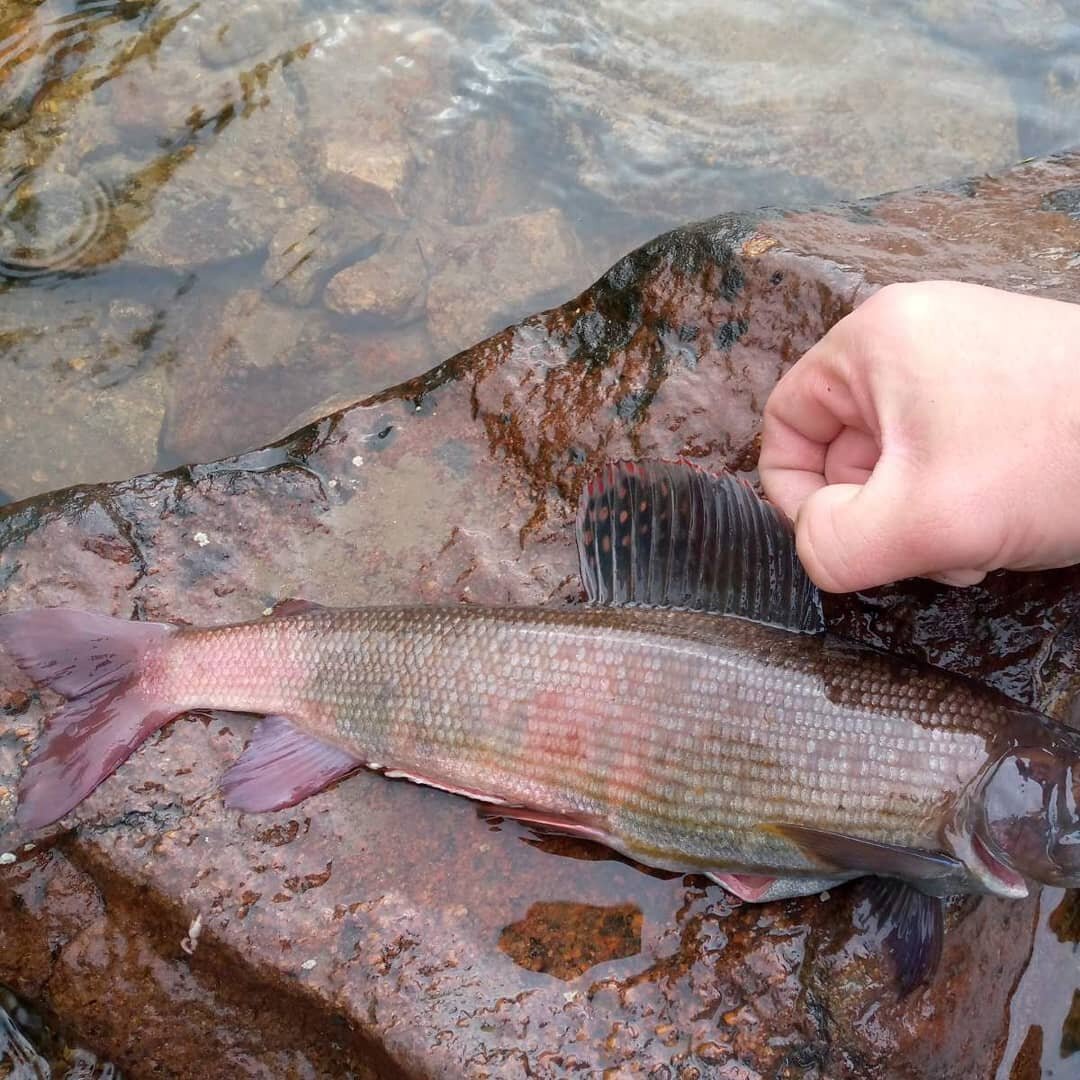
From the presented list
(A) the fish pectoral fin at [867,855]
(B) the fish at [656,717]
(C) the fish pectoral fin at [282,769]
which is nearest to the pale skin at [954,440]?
(B) the fish at [656,717]

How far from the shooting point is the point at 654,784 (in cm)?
326

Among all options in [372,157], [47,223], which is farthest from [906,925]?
[47,223]

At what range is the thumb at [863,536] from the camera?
2.74m

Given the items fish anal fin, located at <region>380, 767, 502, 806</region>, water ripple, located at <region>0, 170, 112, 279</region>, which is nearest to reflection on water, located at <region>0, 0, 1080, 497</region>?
water ripple, located at <region>0, 170, 112, 279</region>

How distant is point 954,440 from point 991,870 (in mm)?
1383

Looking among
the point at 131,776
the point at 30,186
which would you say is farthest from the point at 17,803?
the point at 30,186

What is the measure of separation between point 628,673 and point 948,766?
1.05 meters

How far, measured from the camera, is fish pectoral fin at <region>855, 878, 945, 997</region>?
318 centimetres

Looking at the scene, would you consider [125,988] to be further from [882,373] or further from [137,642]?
[882,373]

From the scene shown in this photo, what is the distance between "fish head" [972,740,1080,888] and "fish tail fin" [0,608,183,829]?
2888mm

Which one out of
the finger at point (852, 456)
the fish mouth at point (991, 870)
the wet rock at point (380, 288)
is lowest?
the fish mouth at point (991, 870)

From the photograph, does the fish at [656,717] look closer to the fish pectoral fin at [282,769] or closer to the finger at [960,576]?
the fish pectoral fin at [282,769]

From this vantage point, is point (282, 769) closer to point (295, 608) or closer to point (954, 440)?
point (295, 608)

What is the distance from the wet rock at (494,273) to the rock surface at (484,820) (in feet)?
7.38
